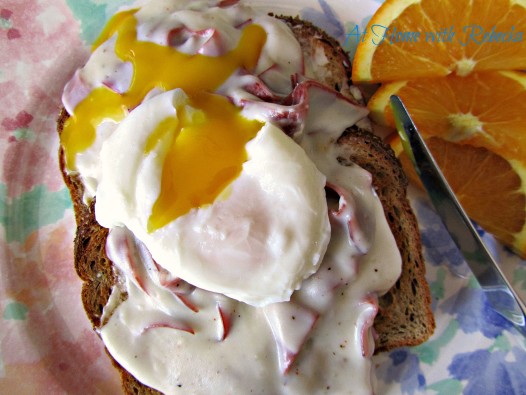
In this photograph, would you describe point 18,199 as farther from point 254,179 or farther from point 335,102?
point 335,102

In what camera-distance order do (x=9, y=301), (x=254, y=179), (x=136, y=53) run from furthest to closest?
(x=9, y=301)
(x=136, y=53)
(x=254, y=179)

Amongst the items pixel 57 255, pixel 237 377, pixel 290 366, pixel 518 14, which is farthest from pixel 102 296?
pixel 518 14

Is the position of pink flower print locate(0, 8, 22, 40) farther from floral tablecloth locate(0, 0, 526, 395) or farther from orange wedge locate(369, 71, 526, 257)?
orange wedge locate(369, 71, 526, 257)

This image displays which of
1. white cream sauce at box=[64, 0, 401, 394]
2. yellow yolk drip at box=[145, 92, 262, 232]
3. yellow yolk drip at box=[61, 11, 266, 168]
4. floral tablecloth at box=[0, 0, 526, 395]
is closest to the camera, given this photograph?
yellow yolk drip at box=[145, 92, 262, 232]

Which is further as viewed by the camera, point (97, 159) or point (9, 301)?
point (9, 301)

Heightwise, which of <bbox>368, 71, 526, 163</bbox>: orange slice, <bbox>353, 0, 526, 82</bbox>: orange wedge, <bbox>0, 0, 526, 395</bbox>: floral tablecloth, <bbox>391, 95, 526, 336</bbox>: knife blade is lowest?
<bbox>0, 0, 526, 395</bbox>: floral tablecloth

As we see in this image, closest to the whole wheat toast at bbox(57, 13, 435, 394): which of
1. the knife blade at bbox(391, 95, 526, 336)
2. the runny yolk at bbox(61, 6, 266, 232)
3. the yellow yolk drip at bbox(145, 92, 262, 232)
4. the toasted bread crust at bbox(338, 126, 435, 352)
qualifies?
the toasted bread crust at bbox(338, 126, 435, 352)
